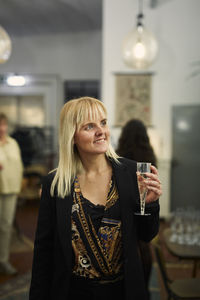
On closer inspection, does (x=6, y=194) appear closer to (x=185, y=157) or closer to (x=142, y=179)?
(x=142, y=179)

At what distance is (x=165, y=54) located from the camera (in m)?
A: 6.13

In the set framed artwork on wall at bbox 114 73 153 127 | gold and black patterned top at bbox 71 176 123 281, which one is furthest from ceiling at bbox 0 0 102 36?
gold and black patterned top at bbox 71 176 123 281

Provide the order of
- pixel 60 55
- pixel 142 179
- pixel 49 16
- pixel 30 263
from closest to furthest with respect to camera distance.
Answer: pixel 142 179 < pixel 30 263 < pixel 49 16 < pixel 60 55

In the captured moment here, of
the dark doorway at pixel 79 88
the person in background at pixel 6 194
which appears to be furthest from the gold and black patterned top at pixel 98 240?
the dark doorway at pixel 79 88

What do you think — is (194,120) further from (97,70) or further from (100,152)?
(100,152)

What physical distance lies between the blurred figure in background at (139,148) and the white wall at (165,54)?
364 centimetres

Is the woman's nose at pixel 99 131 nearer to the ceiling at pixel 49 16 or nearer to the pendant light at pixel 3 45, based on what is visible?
the pendant light at pixel 3 45

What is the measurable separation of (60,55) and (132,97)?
10.7ft

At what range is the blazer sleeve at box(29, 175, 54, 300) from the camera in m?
1.53

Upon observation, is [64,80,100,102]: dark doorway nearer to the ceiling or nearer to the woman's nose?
the ceiling

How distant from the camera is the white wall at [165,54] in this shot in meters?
6.09

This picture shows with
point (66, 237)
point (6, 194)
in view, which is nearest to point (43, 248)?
point (66, 237)

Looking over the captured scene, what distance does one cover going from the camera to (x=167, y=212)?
621cm

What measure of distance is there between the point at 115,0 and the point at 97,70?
2574 millimetres
